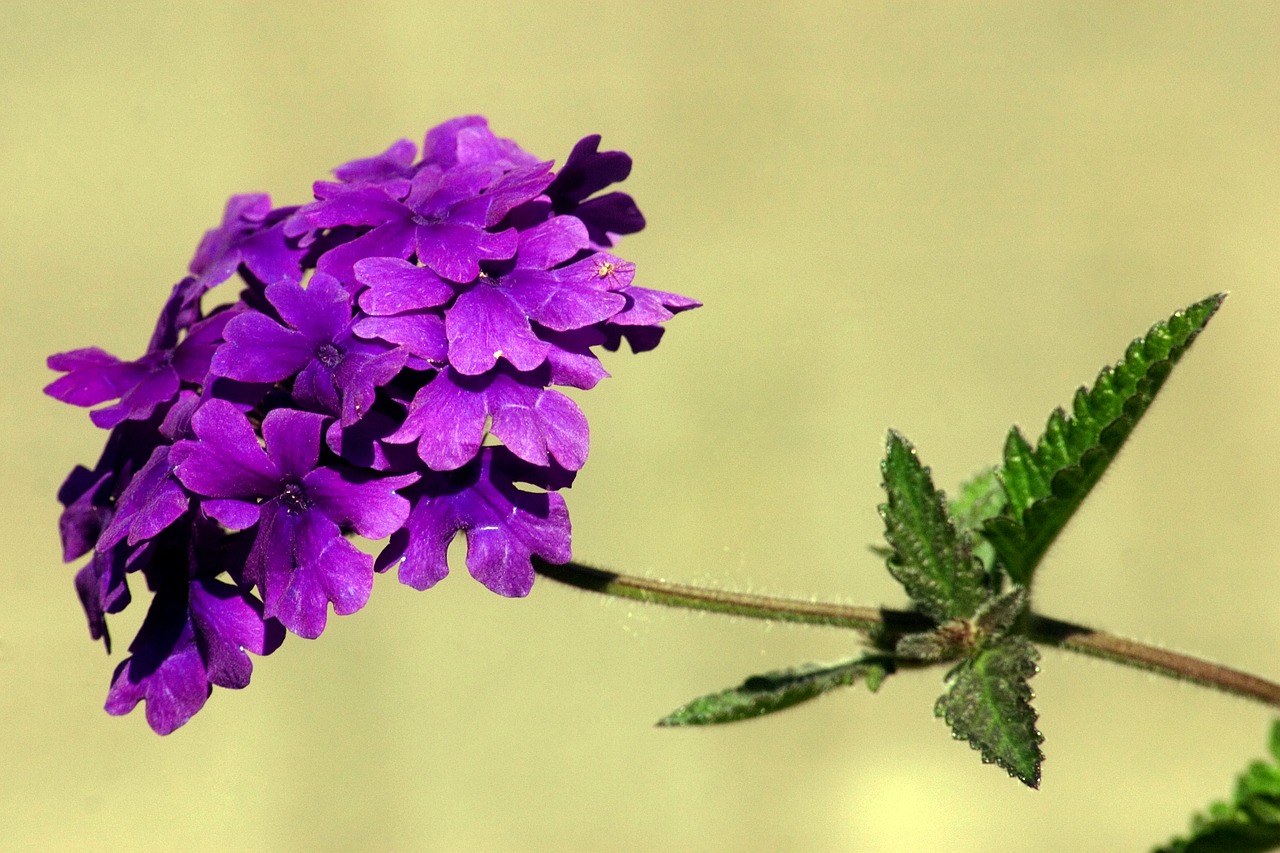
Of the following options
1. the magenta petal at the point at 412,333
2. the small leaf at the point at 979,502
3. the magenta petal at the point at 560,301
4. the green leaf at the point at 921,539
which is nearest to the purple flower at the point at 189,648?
the magenta petal at the point at 412,333

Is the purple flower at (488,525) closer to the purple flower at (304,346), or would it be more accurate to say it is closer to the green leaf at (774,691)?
the purple flower at (304,346)

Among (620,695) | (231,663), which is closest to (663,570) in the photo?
(620,695)

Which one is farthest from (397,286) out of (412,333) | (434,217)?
(434,217)

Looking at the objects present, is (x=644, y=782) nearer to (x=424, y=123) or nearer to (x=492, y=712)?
(x=492, y=712)

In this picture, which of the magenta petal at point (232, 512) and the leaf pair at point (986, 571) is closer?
the magenta petal at point (232, 512)

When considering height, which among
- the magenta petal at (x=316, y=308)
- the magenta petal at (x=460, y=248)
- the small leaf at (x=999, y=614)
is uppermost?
the magenta petal at (x=460, y=248)

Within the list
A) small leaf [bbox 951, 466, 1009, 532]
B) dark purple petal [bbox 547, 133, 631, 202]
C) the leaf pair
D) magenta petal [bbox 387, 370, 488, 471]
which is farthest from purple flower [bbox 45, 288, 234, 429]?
small leaf [bbox 951, 466, 1009, 532]

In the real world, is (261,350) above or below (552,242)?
below

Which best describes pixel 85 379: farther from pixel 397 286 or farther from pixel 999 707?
pixel 999 707
